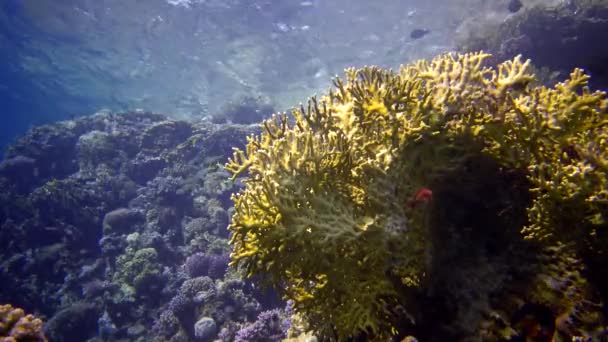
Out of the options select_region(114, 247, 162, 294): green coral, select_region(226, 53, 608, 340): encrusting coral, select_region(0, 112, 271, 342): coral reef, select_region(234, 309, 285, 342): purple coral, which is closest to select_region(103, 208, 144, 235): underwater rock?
select_region(0, 112, 271, 342): coral reef

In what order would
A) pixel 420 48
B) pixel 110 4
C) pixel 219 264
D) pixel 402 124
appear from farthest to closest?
pixel 420 48 < pixel 110 4 < pixel 219 264 < pixel 402 124

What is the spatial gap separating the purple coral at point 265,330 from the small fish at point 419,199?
5236 mm

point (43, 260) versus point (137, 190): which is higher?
point (137, 190)

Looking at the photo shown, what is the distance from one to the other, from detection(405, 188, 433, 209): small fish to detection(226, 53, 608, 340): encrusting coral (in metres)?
0.03

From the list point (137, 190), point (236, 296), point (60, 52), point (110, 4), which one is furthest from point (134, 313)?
point (60, 52)

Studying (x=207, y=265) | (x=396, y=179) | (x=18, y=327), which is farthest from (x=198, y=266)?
(x=396, y=179)

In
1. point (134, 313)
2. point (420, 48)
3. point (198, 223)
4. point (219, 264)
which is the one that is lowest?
point (134, 313)

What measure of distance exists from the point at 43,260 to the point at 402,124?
13.5 m

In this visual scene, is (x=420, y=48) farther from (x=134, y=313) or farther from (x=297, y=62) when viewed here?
(x=134, y=313)

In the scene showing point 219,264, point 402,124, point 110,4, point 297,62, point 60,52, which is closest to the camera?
point 402,124

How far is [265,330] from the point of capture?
6898 millimetres

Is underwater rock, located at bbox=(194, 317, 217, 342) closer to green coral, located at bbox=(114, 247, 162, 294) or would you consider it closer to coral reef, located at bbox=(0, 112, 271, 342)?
coral reef, located at bbox=(0, 112, 271, 342)

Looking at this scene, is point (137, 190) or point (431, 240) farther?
point (137, 190)

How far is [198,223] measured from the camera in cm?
1167
